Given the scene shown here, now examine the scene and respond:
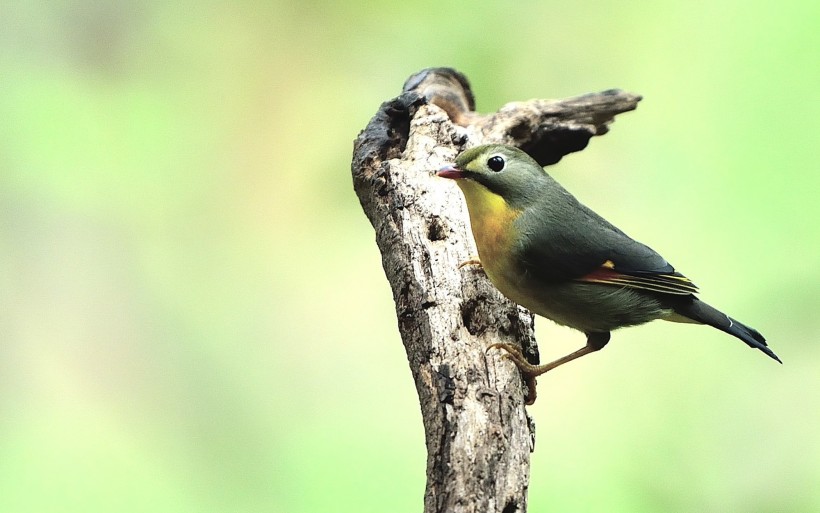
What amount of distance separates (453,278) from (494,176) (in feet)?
1.28

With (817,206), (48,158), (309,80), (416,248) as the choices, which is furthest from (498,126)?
(48,158)

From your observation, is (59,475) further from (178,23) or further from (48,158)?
(178,23)

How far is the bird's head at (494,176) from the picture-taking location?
2701 millimetres

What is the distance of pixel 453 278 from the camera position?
268 centimetres

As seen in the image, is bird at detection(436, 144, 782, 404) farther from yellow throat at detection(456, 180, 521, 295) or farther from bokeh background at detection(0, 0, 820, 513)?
bokeh background at detection(0, 0, 820, 513)

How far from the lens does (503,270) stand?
8.53 ft

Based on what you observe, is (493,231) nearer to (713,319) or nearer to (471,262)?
(471,262)

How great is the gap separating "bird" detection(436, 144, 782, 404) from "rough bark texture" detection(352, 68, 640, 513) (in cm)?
12

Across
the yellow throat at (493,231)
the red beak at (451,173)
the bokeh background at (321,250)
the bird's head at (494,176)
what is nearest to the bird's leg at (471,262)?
the yellow throat at (493,231)

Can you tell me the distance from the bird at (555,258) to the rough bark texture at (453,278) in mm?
120

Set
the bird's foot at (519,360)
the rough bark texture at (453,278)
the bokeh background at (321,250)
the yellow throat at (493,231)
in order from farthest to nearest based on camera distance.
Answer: the bokeh background at (321,250) < the yellow throat at (493,231) < the bird's foot at (519,360) < the rough bark texture at (453,278)

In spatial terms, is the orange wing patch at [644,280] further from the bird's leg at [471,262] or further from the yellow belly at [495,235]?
the bird's leg at [471,262]

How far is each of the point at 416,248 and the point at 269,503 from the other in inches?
79.9

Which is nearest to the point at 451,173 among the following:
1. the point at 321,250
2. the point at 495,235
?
the point at 495,235
